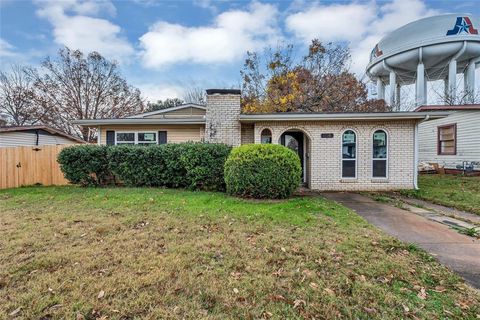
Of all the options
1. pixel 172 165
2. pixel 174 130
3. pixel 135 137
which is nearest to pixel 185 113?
pixel 174 130

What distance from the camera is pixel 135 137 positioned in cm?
1073

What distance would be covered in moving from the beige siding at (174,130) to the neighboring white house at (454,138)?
36.6ft

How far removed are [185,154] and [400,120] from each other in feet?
25.6

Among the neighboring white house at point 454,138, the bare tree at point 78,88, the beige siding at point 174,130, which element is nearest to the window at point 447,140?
the neighboring white house at point 454,138

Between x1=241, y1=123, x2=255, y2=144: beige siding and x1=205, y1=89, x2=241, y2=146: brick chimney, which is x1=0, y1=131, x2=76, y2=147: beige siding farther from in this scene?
x1=241, y1=123, x2=255, y2=144: beige siding

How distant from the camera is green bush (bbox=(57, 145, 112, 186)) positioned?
902cm

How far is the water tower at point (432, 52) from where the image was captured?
649 inches

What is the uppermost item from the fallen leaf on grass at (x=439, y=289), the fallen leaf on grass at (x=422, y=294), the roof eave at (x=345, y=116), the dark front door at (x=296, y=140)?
the roof eave at (x=345, y=116)

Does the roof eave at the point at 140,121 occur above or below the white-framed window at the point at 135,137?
above

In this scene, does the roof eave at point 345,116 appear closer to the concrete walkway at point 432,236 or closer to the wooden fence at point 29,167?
the concrete walkway at point 432,236

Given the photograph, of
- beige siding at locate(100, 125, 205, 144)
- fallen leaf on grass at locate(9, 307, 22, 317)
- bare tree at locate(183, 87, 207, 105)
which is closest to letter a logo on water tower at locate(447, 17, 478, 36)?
beige siding at locate(100, 125, 205, 144)

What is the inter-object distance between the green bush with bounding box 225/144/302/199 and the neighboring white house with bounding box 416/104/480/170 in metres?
9.11

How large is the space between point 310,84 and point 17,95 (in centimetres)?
2522

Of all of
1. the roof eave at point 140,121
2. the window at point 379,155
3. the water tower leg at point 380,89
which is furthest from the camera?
the water tower leg at point 380,89
